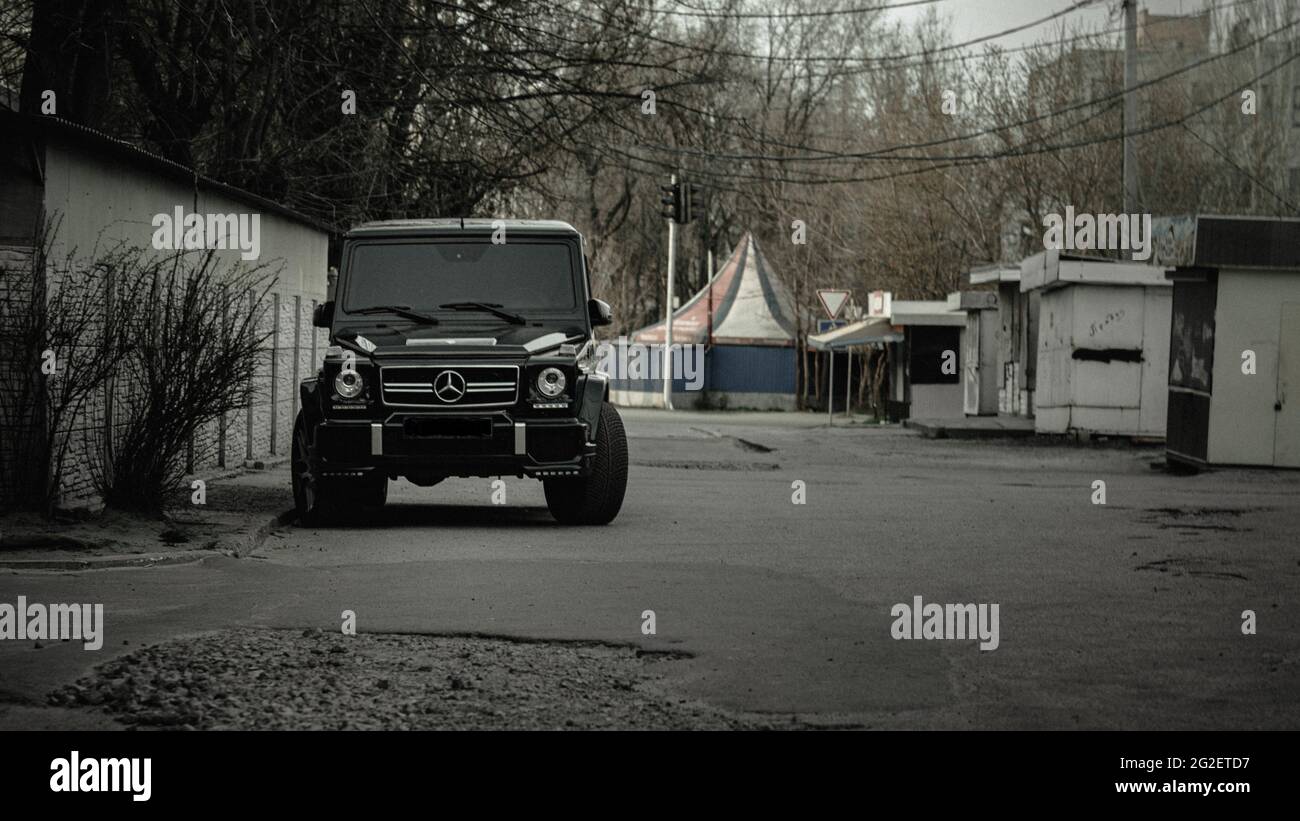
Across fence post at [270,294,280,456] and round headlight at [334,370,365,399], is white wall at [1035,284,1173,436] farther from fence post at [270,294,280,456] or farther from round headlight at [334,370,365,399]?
round headlight at [334,370,365,399]

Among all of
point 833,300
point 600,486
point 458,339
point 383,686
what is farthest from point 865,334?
point 383,686

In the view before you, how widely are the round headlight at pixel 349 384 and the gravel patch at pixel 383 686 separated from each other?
5668 millimetres

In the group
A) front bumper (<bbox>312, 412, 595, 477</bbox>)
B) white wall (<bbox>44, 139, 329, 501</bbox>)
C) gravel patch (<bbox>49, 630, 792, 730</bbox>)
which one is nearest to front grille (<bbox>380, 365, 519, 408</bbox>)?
front bumper (<bbox>312, 412, 595, 477</bbox>)

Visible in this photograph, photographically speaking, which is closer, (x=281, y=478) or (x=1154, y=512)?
(x=1154, y=512)

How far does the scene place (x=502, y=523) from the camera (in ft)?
48.8

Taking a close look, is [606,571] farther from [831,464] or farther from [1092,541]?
[831,464]

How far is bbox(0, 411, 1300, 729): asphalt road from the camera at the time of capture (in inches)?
282

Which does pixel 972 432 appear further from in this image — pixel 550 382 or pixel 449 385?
pixel 449 385

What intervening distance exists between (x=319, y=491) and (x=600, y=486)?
224 cm

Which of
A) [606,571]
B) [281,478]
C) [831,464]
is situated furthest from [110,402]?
[831,464]

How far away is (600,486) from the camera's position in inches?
570

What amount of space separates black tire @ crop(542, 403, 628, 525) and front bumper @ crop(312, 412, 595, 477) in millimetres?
415

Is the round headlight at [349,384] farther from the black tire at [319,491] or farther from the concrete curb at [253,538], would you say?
the concrete curb at [253,538]
